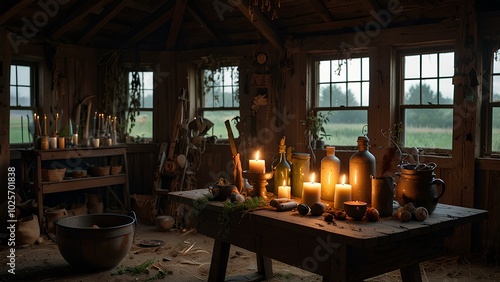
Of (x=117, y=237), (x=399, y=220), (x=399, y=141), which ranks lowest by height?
(x=117, y=237)

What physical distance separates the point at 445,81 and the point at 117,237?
12.5 ft

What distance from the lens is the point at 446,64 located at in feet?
17.1

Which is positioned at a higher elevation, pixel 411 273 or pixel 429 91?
pixel 429 91

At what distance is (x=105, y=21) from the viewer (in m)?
6.48

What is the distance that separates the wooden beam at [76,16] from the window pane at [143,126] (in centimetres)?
164

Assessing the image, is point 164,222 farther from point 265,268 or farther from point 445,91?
point 445,91

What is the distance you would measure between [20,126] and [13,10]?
1567 millimetres

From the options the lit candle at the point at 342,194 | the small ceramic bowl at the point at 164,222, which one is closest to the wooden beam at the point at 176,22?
the small ceramic bowl at the point at 164,222

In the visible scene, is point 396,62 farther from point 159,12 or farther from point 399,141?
point 159,12

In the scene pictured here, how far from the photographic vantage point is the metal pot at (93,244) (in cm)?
423

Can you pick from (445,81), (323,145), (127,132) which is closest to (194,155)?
(127,132)

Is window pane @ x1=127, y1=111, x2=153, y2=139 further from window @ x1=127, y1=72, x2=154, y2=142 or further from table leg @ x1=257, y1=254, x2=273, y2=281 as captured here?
table leg @ x1=257, y1=254, x2=273, y2=281

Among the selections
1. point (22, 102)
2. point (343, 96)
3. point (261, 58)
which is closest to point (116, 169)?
point (22, 102)

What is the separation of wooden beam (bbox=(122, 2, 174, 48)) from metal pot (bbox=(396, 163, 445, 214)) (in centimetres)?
477
